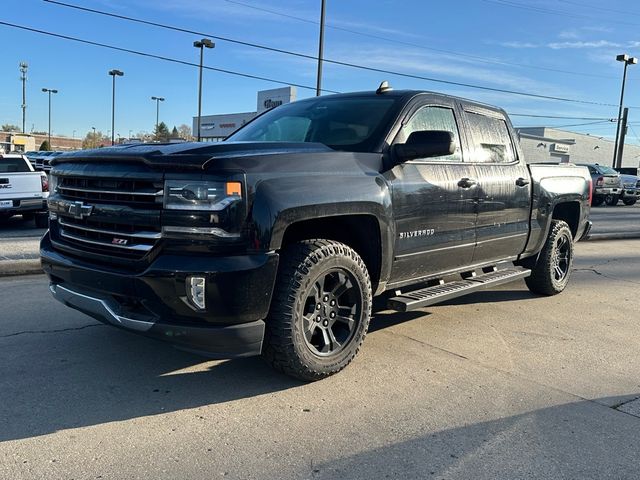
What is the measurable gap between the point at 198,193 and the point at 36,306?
320 centimetres

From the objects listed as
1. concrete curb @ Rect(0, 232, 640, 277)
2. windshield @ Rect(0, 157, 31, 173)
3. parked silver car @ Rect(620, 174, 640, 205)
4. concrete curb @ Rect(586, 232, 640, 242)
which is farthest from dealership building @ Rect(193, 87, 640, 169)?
concrete curb @ Rect(0, 232, 640, 277)

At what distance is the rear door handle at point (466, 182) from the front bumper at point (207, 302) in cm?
210

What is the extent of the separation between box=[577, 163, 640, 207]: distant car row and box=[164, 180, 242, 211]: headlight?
24.7 m

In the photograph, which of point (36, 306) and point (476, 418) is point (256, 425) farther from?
point (36, 306)

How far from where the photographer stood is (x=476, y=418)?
343cm

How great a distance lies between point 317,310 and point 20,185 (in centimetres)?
956

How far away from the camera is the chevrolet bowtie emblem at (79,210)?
12.1 feet

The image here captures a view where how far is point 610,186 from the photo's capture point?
83.5 feet

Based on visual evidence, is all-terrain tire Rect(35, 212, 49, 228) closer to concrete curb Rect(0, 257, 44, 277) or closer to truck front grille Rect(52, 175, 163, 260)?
concrete curb Rect(0, 257, 44, 277)

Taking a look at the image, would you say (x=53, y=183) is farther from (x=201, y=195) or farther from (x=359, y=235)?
(x=359, y=235)

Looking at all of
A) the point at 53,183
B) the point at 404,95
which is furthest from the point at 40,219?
the point at 404,95

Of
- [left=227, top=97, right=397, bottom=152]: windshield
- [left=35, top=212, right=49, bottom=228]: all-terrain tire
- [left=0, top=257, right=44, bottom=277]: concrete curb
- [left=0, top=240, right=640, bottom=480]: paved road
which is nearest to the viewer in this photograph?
[left=0, top=240, right=640, bottom=480]: paved road

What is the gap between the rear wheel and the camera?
26.1 metres

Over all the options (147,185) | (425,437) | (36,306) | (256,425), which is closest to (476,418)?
(425,437)
